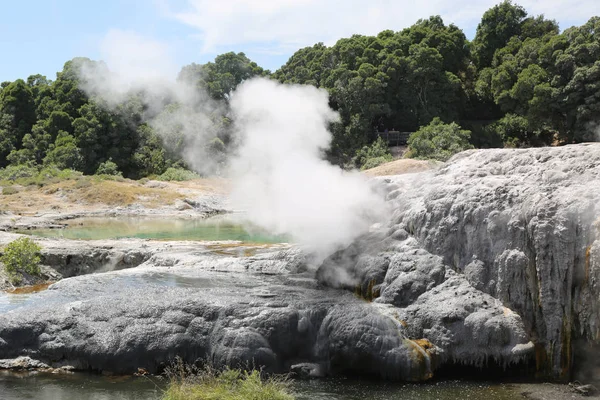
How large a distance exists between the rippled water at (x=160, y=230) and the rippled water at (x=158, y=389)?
38.8ft

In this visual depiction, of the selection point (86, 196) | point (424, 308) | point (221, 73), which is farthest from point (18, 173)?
point (424, 308)

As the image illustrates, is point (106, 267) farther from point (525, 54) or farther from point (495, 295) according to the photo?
point (525, 54)

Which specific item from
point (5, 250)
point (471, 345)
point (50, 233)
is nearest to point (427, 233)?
point (471, 345)

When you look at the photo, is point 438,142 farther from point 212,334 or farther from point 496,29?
point 212,334

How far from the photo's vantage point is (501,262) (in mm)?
10148

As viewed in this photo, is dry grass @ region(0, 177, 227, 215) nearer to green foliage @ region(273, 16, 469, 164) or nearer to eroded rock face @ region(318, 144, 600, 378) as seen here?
green foliage @ region(273, 16, 469, 164)

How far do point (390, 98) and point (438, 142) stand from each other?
10.3 m

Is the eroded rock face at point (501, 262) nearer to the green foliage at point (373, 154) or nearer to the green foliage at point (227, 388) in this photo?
the green foliage at point (227, 388)

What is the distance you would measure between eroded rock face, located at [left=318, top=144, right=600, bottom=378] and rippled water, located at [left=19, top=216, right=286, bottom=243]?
1014 cm

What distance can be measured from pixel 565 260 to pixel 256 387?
492 centimetres

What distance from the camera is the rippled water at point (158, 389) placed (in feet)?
28.8

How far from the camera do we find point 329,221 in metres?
13.3

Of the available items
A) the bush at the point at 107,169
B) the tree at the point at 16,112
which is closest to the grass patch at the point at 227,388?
the bush at the point at 107,169

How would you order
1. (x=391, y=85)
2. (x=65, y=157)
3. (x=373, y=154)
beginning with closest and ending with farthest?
1. (x=373, y=154)
2. (x=391, y=85)
3. (x=65, y=157)
